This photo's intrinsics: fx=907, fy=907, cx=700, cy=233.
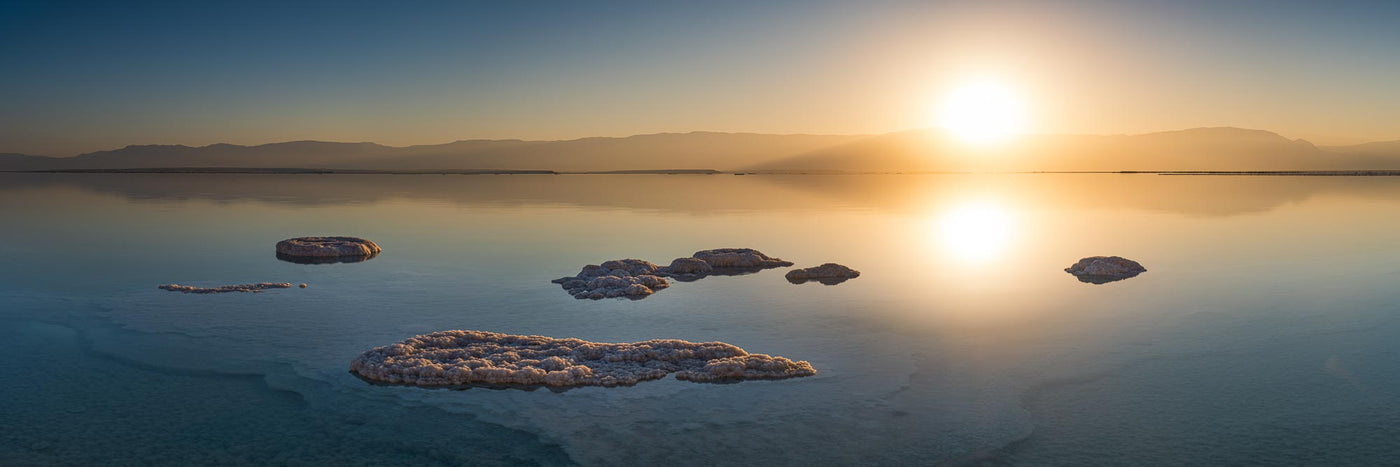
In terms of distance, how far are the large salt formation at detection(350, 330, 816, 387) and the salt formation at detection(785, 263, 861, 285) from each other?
7458 millimetres

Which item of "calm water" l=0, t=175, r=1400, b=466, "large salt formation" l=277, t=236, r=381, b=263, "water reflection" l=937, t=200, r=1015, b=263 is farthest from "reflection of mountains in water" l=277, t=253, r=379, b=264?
"water reflection" l=937, t=200, r=1015, b=263

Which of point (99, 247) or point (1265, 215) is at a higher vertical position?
point (1265, 215)

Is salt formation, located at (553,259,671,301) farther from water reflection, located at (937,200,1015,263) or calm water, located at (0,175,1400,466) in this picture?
water reflection, located at (937,200,1015,263)

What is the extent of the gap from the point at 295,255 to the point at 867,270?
13647 mm

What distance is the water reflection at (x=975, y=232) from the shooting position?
23828mm

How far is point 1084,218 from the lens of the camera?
3866 cm

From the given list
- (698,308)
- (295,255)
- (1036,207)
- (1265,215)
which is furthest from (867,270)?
(1036,207)

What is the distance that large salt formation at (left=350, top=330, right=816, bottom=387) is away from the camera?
9.95 metres

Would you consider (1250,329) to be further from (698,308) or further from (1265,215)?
(1265,215)

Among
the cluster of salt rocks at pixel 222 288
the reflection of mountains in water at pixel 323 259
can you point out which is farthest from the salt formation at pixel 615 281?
the reflection of mountains in water at pixel 323 259

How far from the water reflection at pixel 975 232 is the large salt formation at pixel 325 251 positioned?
14679 millimetres

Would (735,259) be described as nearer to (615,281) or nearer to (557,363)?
(615,281)

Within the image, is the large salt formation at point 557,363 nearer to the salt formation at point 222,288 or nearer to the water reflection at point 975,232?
the salt formation at point 222,288

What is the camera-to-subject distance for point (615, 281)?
54.3 feet
